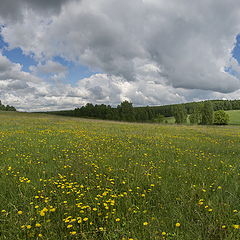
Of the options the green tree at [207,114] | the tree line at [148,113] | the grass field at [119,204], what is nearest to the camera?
the grass field at [119,204]

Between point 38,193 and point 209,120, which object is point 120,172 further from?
point 209,120

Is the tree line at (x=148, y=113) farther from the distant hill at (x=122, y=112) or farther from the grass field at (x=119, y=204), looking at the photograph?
the grass field at (x=119, y=204)

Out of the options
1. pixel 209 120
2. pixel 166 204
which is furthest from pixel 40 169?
pixel 209 120

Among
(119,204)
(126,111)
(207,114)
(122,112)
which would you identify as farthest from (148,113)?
(119,204)

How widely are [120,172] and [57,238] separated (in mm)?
2750

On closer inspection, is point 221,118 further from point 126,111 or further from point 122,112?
point 122,112

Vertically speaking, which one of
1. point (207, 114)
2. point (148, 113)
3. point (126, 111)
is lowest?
point (207, 114)

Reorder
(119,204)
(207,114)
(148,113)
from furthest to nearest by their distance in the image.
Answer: (148,113) < (207,114) < (119,204)

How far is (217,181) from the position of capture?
435 centimetres

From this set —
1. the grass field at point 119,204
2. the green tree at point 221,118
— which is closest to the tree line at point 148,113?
the green tree at point 221,118

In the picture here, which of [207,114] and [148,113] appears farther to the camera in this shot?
[148,113]

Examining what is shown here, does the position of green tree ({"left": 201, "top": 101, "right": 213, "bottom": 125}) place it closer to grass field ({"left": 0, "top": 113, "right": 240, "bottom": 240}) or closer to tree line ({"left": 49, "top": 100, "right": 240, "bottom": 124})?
tree line ({"left": 49, "top": 100, "right": 240, "bottom": 124})

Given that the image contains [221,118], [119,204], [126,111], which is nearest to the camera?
[119,204]

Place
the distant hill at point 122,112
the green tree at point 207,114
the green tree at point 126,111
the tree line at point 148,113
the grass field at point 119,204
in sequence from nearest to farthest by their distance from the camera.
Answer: the grass field at point 119,204 → the green tree at point 207,114 → the tree line at point 148,113 → the green tree at point 126,111 → the distant hill at point 122,112
